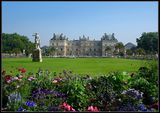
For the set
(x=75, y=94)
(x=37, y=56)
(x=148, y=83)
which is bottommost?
(x=75, y=94)

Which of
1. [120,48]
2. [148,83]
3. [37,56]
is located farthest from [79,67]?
[120,48]

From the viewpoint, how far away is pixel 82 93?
8.12 m

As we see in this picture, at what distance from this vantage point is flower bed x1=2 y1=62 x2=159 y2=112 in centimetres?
684

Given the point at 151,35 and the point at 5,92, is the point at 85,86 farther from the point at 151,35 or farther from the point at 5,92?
the point at 151,35

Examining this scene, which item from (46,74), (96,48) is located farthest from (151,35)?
(46,74)

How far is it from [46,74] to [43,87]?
1.04 m

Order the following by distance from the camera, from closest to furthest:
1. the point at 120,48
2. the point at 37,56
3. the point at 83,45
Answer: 1. the point at 37,56
2. the point at 120,48
3. the point at 83,45

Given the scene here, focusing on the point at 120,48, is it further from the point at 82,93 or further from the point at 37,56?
the point at 82,93

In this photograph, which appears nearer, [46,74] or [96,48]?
[46,74]

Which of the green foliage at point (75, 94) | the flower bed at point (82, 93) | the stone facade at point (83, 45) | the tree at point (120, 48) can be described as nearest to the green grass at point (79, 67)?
the flower bed at point (82, 93)

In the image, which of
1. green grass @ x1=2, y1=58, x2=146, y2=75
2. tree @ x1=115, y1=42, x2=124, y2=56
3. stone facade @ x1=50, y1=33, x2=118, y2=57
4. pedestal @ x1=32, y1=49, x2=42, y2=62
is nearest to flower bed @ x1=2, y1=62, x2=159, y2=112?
green grass @ x1=2, y1=58, x2=146, y2=75

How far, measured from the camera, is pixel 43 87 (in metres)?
9.25

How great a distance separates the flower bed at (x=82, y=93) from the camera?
684 centimetres

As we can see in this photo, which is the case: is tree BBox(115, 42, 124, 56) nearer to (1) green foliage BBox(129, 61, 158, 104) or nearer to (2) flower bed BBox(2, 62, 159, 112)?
(1) green foliage BBox(129, 61, 158, 104)
